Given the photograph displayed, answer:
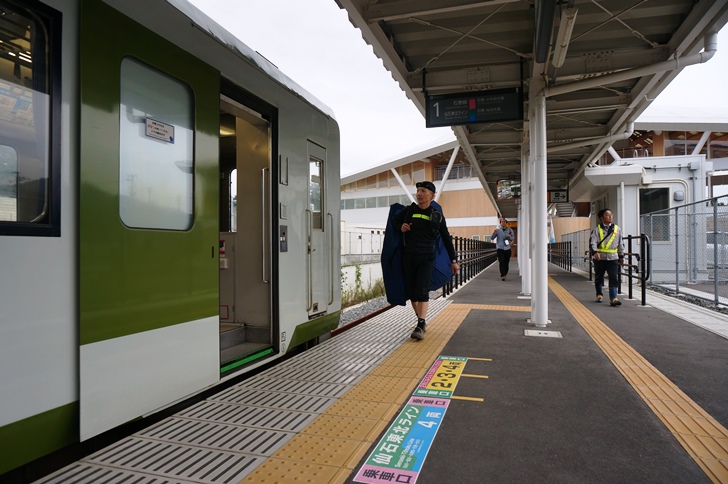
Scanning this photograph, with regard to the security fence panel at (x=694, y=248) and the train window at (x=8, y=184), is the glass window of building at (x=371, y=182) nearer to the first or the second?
the security fence panel at (x=694, y=248)

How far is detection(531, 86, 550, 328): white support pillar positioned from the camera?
6242 mm

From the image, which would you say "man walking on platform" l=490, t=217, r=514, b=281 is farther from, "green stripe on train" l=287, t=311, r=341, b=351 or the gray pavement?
"green stripe on train" l=287, t=311, r=341, b=351

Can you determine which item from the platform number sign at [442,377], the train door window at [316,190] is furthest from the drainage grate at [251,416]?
the train door window at [316,190]

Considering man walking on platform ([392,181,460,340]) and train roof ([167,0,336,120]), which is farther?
man walking on platform ([392,181,460,340])

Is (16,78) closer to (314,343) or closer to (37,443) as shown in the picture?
(37,443)

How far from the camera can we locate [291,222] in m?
4.50

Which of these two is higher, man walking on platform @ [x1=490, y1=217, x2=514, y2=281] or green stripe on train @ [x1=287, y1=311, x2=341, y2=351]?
man walking on platform @ [x1=490, y1=217, x2=514, y2=281]

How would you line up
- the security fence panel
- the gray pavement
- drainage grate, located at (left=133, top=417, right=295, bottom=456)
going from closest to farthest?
the gray pavement, drainage grate, located at (left=133, top=417, right=295, bottom=456), the security fence panel

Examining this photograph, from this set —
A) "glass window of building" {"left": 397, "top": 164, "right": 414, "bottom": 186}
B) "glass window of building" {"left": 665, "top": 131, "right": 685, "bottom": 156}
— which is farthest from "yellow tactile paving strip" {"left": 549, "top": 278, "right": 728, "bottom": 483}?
"glass window of building" {"left": 397, "top": 164, "right": 414, "bottom": 186}

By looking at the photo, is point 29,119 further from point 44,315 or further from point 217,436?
point 217,436

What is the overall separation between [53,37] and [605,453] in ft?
11.6

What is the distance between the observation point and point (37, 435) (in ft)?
7.11

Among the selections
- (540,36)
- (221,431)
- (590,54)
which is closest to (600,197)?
(590,54)

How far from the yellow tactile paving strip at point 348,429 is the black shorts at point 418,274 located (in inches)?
37.9
